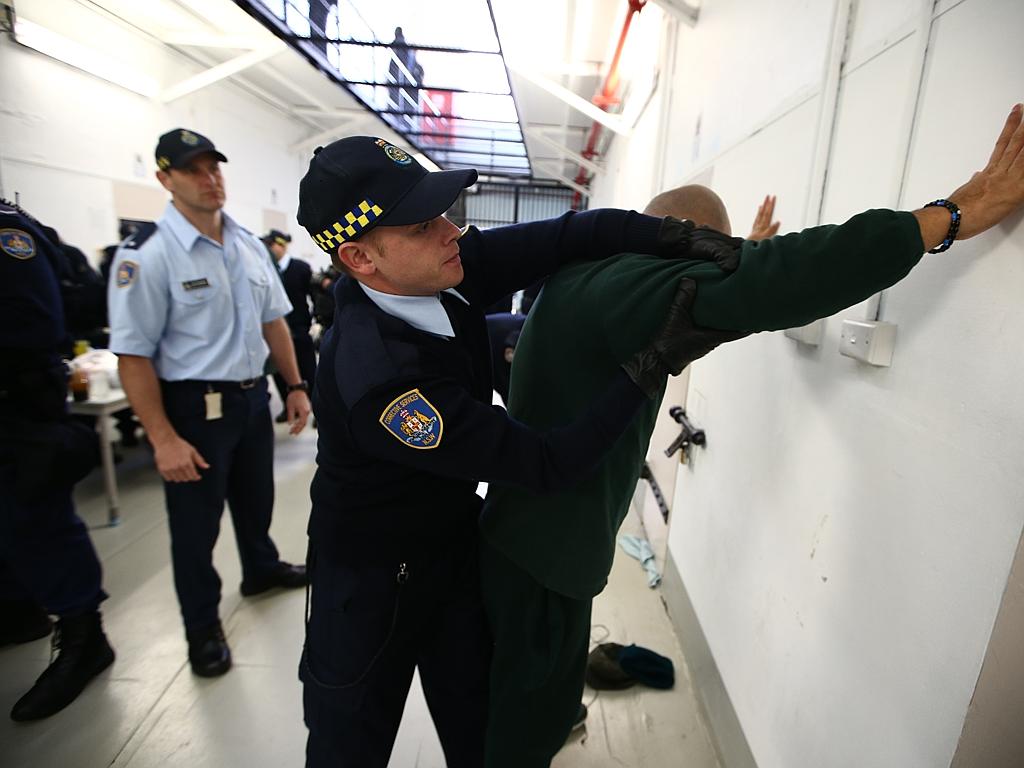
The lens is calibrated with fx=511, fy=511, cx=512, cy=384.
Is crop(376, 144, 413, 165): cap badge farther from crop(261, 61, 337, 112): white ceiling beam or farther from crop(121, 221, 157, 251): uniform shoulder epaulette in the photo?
crop(261, 61, 337, 112): white ceiling beam

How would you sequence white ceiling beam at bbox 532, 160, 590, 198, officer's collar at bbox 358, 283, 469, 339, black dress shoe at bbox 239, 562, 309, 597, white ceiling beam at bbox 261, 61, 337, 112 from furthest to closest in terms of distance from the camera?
white ceiling beam at bbox 532, 160, 590, 198, white ceiling beam at bbox 261, 61, 337, 112, black dress shoe at bbox 239, 562, 309, 597, officer's collar at bbox 358, 283, 469, 339

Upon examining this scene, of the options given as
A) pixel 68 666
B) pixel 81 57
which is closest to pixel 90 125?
pixel 81 57

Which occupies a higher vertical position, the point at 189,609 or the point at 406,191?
the point at 406,191

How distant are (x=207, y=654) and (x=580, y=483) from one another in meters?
1.49

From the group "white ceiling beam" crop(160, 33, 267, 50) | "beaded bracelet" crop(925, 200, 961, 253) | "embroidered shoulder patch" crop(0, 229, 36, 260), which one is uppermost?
"white ceiling beam" crop(160, 33, 267, 50)

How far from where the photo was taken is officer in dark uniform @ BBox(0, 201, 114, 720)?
54.7 inches

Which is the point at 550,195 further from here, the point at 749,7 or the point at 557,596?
the point at 557,596

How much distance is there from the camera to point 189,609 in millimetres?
1662

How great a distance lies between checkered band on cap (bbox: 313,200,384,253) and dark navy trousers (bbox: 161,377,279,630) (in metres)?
1.01

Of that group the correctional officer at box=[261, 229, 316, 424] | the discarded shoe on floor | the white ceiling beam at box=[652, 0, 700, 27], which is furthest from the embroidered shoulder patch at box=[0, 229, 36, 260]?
the correctional officer at box=[261, 229, 316, 424]

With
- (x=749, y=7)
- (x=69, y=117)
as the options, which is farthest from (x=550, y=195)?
(x=749, y=7)

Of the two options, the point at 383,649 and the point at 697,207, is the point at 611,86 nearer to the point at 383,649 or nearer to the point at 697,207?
the point at 697,207

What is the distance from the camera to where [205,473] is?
1607 millimetres

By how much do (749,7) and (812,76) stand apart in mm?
564
